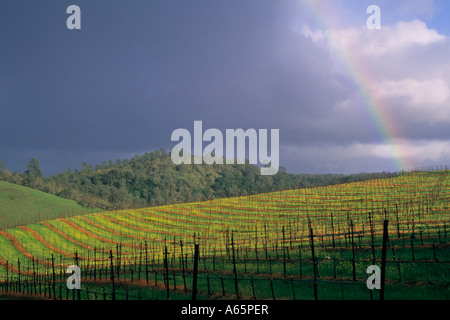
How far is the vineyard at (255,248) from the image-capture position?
2880 centimetres

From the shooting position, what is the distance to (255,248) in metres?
52.8

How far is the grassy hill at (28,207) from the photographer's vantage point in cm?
13106

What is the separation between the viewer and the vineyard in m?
28.8

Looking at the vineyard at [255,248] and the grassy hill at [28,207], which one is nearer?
the vineyard at [255,248]

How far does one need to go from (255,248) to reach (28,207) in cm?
11243

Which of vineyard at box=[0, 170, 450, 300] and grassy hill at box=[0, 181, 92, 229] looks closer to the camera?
vineyard at box=[0, 170, 450, 300]

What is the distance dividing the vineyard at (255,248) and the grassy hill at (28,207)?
147ft

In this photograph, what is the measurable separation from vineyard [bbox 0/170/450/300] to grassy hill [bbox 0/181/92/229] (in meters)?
44.9

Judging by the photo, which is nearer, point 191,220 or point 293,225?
point 293,225

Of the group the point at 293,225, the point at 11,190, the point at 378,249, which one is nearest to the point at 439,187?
the point at 293,225
